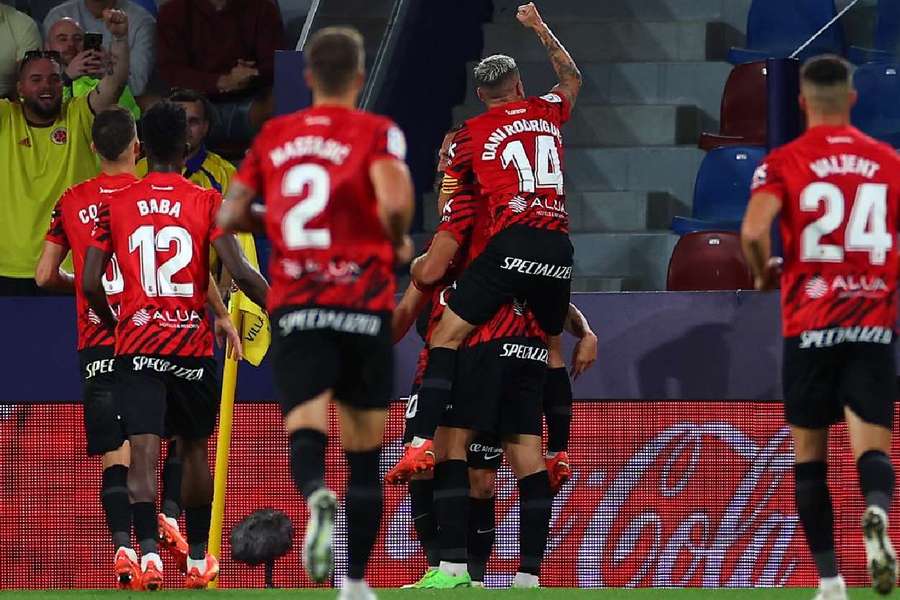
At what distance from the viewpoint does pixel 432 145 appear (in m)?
13.1

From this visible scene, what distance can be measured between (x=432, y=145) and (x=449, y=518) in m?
4.46

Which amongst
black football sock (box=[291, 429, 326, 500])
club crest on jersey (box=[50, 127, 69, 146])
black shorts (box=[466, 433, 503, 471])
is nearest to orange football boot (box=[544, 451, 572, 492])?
black shorts (box=[466, 433, 503, 471])

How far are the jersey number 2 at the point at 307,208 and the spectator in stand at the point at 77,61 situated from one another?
238 inches

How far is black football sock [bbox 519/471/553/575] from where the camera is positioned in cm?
930

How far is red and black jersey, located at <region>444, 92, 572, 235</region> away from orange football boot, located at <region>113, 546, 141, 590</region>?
88.2 inches

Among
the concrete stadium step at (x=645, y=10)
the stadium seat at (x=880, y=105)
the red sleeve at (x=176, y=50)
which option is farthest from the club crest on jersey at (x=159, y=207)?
the concrete stadium step at (x=645, y=10)

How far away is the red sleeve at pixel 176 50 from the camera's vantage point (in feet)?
42.8

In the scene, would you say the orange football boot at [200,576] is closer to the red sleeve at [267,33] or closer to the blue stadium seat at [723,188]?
the blue stadium seat at [723,188]

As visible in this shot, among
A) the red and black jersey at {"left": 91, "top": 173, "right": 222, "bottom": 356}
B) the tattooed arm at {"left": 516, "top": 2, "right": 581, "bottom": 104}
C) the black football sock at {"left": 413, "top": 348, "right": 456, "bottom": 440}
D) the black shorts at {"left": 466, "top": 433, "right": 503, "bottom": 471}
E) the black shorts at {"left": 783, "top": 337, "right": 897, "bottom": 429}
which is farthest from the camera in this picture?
the black shorts at {"left": 466, "top": 433, "right": 503, "bottom": 471}

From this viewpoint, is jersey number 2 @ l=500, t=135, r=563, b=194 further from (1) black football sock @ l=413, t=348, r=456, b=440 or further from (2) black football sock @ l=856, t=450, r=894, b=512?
(2) black football sock @ l=856, t=450, r=894, b=512

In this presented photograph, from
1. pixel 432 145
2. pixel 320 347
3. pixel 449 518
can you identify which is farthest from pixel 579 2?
pixel 320 347

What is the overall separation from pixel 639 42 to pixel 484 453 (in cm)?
444

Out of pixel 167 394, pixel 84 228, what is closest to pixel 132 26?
pixel 84 228

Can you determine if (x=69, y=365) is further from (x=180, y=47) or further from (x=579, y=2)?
(x=579, y=2)
